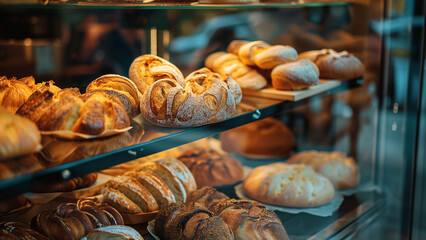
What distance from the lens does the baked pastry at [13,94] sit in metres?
1.13

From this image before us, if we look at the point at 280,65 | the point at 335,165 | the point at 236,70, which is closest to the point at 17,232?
the point at 236,70

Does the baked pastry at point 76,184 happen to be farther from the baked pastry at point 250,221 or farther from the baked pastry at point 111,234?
the baked pastry at point 250,221

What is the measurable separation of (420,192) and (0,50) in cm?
295

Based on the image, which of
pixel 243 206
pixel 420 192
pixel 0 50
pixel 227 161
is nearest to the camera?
pixel 243 206

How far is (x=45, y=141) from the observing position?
37.1 inches

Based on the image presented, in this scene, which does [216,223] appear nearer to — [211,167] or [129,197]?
[129,197]

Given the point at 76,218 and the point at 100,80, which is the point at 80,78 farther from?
the point at 76,218

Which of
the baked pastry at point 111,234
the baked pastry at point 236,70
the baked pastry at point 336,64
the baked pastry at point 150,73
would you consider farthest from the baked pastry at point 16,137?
the baked pastry at point 336,64

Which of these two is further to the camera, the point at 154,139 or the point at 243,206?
the point at 243,206

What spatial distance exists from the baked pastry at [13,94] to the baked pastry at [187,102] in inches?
12.6

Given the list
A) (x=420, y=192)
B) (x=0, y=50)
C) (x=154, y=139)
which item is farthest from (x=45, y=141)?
(x=0, y=50)

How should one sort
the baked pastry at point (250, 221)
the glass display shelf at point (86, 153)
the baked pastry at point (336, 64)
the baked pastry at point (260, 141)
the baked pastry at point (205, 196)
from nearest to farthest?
the glass display shelf at point (86, 153) < the baked pastry at point (250, 221) < the baked pastry at point (205, 196) < the baked pastry at point (336, 64) < the baked pastry at point (260, 141)

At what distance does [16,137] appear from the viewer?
0.82 metres

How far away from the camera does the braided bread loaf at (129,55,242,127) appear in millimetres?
1153
